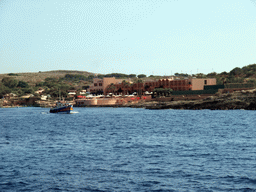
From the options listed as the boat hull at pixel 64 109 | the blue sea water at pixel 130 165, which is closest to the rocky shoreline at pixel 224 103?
the boat hull at pixel 64 109

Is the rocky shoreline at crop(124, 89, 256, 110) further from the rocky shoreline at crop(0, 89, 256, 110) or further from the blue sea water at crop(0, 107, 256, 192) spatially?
the blue sea water at crop(0, 107, 256, 192)

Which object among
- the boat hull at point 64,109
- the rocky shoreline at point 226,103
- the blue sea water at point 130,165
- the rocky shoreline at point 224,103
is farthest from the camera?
the boat hull at point 64,109

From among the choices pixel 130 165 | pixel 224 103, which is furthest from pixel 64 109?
pixel 130 165

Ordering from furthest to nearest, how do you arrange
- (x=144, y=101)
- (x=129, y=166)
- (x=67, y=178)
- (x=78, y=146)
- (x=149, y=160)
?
1. (x=144, y=101)
2. (x=78, y=146)
3. (x=149, y=160)
4. (x=129, y=166)
5. (x=67, y=178)

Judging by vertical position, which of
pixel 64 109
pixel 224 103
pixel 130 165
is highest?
pixel 224 103

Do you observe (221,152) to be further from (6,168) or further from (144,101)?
(144,101)

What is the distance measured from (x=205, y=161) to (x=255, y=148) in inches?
405

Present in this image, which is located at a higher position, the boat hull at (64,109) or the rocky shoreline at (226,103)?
the rocky shoreline at (226,103)

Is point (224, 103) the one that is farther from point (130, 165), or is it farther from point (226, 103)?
point (130, 165)

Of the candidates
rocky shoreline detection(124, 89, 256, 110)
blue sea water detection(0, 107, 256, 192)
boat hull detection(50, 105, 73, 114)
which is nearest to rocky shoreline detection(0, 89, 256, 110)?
rocky shoreline detection(124, 89, 256, 110)

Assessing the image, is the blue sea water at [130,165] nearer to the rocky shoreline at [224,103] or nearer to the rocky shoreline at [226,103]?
the rocky shoreline at [226,103]

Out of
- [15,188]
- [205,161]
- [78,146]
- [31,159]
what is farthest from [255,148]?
[15,188]

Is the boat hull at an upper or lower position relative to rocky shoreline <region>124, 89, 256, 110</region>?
lower

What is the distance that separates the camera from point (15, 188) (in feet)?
79.2
